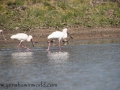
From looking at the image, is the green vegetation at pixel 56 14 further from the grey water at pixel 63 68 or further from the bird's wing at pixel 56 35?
the bird's wing at pixel 56 35

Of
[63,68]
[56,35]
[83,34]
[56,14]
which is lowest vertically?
[83,34]

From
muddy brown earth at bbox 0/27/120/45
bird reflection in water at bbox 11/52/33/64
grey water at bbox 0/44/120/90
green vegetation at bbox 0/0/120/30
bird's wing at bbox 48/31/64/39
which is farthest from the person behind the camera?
green vegetation at bbox 0/0/120/30

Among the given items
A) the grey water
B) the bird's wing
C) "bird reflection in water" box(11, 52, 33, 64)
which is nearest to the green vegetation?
the grey water

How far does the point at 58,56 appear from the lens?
17938 mm

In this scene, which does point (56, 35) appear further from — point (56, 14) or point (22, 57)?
point (56, 14)

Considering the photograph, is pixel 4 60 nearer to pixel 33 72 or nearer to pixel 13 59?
pixel 13 59

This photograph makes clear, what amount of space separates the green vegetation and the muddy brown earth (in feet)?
1.22

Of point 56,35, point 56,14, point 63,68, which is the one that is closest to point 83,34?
point 56,14

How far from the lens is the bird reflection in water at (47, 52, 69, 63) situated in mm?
16906

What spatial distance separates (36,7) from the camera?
27.0m

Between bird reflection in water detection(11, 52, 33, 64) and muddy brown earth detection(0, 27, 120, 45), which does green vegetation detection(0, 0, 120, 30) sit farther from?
bird reflection in water detection(11, 52, 33, 64)

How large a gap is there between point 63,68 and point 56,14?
1118 cm

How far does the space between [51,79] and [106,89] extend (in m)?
2.06

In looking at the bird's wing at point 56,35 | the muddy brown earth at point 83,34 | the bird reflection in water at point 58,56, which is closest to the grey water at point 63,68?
the bird reflection in water at point 58,56
